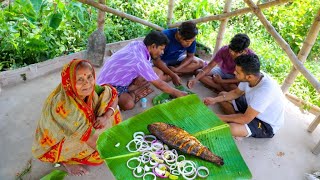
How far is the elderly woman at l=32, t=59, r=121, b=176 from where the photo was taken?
2422 millimetres

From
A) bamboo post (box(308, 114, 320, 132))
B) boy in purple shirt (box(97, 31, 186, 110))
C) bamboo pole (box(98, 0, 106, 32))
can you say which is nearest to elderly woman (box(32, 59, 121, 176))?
boy in purple shirt (box(97, 31, 186, 110))

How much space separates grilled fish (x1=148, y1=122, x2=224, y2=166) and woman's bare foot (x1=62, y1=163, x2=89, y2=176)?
0.79m

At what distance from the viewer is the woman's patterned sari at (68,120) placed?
243cm

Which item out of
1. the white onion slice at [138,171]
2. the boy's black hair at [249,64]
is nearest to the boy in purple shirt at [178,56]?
the boy's black hair at [249,64]

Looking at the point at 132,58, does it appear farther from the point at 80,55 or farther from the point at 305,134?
the point at 305,134

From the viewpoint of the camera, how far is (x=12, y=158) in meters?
2.95

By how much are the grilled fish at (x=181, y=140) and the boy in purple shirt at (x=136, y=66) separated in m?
0.79

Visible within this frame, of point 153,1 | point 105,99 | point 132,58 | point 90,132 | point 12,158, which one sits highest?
point 153,1

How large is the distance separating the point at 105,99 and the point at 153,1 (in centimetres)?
464

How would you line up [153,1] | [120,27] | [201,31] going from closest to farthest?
[120,27] < [201,31] < [153,1]

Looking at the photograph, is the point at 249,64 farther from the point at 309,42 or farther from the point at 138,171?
the point at 138,171

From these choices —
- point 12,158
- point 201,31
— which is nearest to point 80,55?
point 12,158

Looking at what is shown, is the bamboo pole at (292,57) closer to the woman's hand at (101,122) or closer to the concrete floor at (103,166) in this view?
the concrete floor at (103,166)

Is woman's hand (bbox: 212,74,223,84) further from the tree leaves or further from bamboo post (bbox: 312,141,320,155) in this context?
the tree leaves
